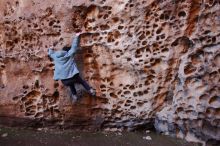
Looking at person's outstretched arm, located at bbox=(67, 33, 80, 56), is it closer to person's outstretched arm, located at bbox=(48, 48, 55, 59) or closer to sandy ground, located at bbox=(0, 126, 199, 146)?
person's outstretched arm, located at bbox=(48, 48, 55, 59)

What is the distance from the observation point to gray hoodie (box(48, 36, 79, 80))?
508cm

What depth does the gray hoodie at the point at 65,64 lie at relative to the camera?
5078 mm

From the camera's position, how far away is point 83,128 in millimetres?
5637

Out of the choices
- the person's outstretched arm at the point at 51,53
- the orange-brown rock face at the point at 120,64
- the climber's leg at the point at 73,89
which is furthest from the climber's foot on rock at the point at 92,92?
the person's outstretched arm at the point at 51,53

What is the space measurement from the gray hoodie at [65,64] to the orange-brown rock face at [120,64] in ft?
0.82

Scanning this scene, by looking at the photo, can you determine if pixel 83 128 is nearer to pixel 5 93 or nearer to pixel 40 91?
pixel 40 91

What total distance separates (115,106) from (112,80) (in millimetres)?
378

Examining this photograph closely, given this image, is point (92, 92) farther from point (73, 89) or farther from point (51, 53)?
point (51, 53)

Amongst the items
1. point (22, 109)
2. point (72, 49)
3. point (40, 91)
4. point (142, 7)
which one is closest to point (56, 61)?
point (72, 49)

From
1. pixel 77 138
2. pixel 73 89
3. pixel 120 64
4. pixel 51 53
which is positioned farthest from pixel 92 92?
pixel 51 53

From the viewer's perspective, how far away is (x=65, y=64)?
510 cm

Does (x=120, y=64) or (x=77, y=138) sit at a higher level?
(x=120, y=64)

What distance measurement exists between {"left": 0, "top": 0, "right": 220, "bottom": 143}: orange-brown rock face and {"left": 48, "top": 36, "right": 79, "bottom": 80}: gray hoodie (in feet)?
0.82

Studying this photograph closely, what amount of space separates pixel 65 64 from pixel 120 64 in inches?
30.5
